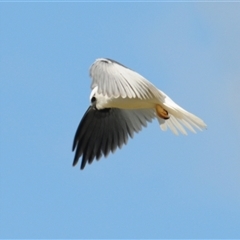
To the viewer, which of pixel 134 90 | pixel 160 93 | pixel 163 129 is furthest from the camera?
pixel 163 129

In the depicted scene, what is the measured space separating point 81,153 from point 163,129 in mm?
1359

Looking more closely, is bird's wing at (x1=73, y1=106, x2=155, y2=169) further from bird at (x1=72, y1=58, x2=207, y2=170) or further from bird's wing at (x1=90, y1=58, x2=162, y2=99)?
bird's wing at (x1=90, y1=58, x2=162, y2=99)

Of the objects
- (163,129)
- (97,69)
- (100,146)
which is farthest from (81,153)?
(97,69)

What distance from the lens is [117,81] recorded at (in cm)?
1381

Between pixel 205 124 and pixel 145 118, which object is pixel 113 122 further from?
pixel 205 124

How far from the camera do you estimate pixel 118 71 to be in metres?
14.1

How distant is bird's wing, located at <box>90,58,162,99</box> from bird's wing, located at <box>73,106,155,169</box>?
2.07 m

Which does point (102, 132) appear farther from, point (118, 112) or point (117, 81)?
point (117, 81)

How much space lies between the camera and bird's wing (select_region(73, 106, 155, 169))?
1650cm

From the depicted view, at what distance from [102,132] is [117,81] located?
9.76 feet

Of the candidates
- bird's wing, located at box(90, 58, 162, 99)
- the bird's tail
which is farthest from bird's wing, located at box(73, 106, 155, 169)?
bird's wing, located at box(90, 58, 162, 99)

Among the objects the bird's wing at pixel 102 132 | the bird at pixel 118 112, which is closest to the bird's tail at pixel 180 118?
the bird at pixel 118 112

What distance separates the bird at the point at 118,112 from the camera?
13875 millimetres

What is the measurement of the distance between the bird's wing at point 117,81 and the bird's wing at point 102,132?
6.78 ft
